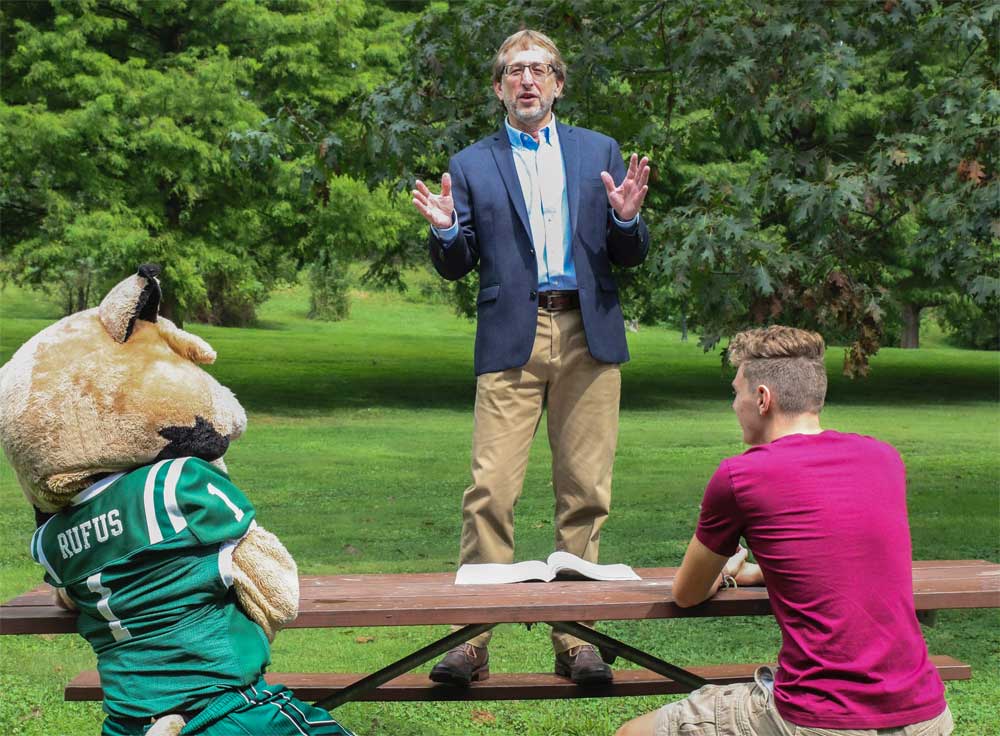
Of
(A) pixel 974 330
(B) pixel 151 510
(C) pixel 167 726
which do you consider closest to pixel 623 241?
(B) pixel 151 510

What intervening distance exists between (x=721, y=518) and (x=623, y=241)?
168cm

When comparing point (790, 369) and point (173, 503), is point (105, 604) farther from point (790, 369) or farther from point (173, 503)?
point (790, 369)

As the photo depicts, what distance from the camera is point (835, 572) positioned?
3076mm

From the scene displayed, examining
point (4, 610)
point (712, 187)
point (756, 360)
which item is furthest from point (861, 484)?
point (712, 187)

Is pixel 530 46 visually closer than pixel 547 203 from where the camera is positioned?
Yes

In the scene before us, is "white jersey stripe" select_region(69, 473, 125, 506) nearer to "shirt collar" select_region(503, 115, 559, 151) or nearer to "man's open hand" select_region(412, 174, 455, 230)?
"man's open hand" select_region(412, 174, 455, 230)

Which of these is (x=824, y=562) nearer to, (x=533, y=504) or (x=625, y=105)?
(x=625, y=105)

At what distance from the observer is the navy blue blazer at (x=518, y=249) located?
183 inches

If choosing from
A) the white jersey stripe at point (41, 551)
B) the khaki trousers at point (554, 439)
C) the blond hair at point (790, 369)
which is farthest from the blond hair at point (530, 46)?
the white jersey stripe at point (41, 551)

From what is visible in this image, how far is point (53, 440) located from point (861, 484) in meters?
2.01

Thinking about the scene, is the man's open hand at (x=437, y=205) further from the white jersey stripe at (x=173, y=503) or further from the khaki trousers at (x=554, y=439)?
the white jersey stripe at (x=173, y=503)

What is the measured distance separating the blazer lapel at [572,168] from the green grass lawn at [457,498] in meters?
2.05

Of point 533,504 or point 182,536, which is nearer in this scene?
point 182,536

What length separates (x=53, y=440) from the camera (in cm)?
309
